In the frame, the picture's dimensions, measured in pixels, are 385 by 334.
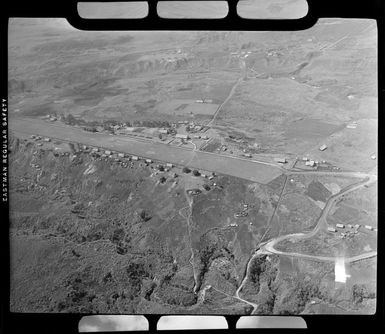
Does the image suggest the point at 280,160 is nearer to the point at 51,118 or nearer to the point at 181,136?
the point at 181,136

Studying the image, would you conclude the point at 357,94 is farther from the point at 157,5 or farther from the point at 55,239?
the point at 55,239

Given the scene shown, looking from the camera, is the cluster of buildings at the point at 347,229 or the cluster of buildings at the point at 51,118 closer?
the cluster of buildings at the point at 347,229

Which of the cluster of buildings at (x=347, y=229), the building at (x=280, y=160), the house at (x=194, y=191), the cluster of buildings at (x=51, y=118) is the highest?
the cluster of buildings at (x=51, y=118)

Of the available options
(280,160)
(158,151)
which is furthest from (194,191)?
(280,160)

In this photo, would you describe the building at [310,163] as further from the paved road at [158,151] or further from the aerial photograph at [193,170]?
the paved road at [158,151]

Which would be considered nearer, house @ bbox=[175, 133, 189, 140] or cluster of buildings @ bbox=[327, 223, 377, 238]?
cluster of buildings @ bbox=[327, 223, 377, 238]

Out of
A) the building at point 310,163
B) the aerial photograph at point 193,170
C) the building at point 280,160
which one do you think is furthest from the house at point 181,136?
the building at point 310,163

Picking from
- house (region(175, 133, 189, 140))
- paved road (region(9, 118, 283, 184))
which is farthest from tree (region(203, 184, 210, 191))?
house (region(175, 133, 189, 140))

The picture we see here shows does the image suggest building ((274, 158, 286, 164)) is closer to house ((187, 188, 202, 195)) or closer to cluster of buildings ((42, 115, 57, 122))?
house ((187, 188, 202, 195))

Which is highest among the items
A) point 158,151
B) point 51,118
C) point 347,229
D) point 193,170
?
point 51,118
